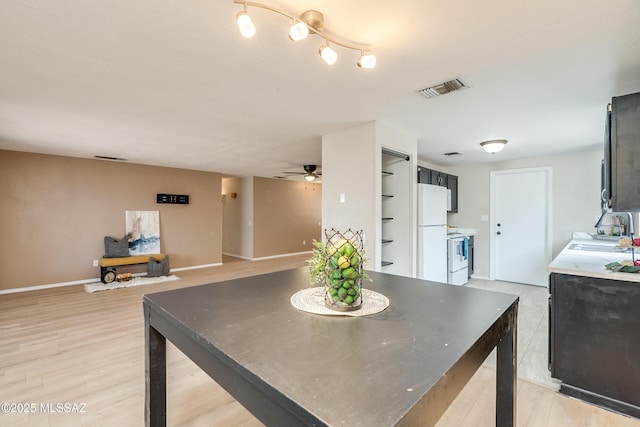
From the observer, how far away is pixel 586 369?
2.01 metres

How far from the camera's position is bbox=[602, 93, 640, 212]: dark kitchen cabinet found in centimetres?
190

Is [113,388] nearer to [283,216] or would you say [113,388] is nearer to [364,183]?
[364,183]

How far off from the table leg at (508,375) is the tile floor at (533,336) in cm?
120

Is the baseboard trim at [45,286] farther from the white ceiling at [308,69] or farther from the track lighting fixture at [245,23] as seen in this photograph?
the track lighting fixture at [245,23]

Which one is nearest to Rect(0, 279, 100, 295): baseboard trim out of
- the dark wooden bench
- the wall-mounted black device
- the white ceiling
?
the dark wooden bench

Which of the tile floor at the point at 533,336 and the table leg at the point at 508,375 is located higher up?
the table leg at the point at 508,375

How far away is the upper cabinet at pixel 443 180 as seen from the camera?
4.42 m

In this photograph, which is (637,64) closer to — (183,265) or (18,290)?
(183,265)

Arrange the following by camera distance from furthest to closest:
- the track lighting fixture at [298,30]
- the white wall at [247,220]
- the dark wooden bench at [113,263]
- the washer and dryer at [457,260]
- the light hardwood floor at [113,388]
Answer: the white wall at [247,220] < the dark wooden bench at [113,263] < the washer and dryer at [457,260] < the light hardwood floor at [113,388] < the track lighting fixture at [298,30]

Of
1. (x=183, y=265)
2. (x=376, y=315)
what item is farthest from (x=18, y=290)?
(x=376, y=315)

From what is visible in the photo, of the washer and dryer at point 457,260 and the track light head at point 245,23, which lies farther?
the washer and dryer at point 457,260

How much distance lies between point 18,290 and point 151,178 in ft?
9.38

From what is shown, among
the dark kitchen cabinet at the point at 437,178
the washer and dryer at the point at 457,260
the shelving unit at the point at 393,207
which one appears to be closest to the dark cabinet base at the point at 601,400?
the shelving unit at the point at 393,207

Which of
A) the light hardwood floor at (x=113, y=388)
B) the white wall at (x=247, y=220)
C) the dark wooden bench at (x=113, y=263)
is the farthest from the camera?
the white wall at (x=247, y=220)
